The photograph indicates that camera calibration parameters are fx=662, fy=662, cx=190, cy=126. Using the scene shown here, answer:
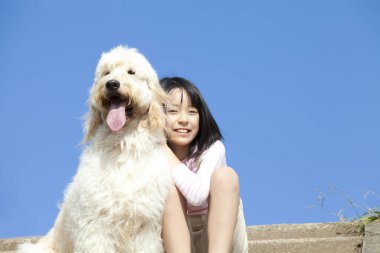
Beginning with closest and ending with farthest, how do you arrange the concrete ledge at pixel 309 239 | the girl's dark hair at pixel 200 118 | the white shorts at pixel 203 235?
the white shorts at pixel 203 235
the girl's dark hair at pixel 200 118
the concrete ledge at pixel 309 239

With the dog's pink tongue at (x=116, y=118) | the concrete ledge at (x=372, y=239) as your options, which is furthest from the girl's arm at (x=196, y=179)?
the concrete ledge at (x=372, y=239)

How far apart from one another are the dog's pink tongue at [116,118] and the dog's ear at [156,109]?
19cm

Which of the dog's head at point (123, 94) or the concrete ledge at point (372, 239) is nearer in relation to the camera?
the dog's head at point (123, 94)

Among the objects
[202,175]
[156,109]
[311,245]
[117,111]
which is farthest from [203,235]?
[311,245]

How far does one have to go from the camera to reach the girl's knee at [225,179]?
14.9 feet

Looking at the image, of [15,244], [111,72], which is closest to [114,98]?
[111,72]

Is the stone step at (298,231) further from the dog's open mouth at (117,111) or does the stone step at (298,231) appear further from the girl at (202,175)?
the dog's open mouth at (117,111)

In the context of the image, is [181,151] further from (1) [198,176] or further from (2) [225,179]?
(2) [225,179]

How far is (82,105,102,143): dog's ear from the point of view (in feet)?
15.5

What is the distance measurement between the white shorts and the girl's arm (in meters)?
0.30

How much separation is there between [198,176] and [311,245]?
1927mm

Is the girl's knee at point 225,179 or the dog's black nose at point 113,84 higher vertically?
the dog's black nose at point 113,84

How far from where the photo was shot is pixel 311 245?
611 cm

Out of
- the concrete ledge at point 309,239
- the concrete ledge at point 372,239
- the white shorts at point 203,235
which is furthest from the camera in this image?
the concrete ledge at point 309,239
